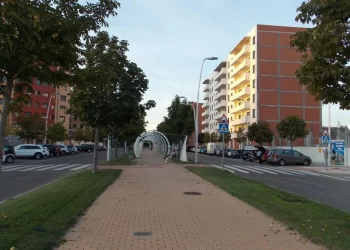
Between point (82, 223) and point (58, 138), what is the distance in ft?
201

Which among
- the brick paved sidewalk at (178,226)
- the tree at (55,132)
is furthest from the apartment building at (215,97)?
the brick paved sidewalk at (178,226)

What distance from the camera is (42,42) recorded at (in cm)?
652

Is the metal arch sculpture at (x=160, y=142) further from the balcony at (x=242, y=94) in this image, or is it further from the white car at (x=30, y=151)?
the balcony at (x=242, y=94)

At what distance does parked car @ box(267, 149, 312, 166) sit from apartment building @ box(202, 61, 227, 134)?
48812 millimetres

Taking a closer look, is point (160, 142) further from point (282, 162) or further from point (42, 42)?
point (42, 42)

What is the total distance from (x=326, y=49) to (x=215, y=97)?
9912 centimetres

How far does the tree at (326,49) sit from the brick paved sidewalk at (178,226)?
2.52 meters

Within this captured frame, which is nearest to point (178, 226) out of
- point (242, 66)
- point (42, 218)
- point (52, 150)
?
point (42, 218)

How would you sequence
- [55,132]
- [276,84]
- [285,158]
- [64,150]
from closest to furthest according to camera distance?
[285,158] < [64,150] < [55,132] < [276,84]

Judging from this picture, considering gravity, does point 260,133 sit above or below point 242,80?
below

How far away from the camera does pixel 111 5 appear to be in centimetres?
753

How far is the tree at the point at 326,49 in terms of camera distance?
5941mm

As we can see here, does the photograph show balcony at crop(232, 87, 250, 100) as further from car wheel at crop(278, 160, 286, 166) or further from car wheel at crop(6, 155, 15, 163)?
car wheel at crop(6, 155, 15, 163)

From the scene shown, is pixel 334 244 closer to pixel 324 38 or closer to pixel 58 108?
pixel 324 38
